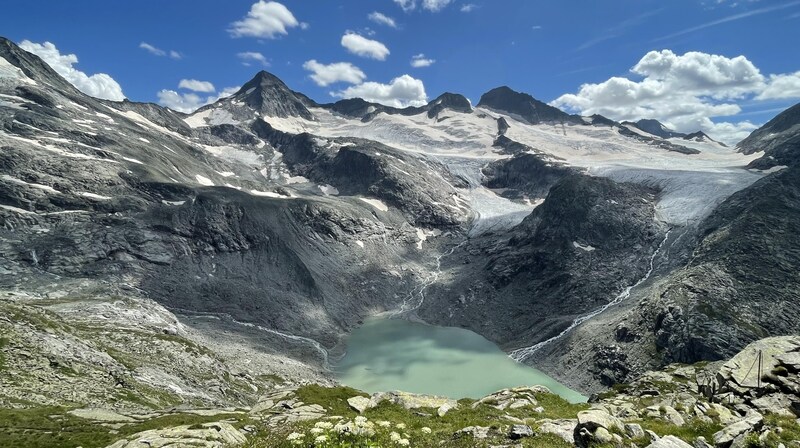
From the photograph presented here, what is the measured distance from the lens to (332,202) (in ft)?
621

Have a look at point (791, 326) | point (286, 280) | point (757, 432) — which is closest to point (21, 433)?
point (757, 432)

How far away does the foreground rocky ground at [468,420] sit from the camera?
1831 cm

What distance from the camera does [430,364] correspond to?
107 metres

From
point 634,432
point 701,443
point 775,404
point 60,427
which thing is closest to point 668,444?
point 701,443

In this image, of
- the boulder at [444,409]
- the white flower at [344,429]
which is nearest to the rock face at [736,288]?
the boulder at [444,409]

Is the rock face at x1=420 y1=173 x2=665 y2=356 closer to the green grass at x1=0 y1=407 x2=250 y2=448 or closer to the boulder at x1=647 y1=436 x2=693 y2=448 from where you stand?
the green grass at x1=0 y1=407 x2=250 y2=448

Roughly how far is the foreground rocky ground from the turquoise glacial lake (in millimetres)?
53011

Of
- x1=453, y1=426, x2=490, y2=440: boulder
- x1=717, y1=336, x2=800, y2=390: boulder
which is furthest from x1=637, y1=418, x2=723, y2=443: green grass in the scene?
x1=453, y1=426, x2=490, y2=440: boulder

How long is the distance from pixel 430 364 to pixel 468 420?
281 ft

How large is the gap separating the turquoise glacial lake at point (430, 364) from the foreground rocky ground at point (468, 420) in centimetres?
5301

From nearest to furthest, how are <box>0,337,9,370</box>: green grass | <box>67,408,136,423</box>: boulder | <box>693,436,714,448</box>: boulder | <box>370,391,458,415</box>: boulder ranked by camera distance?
<box>693,436,714,448</box>: boulder → <box>370,391,458,415</box>: boulder → <box>67,408,136,423</box>: boulder → <box>0,337,9,370</box>: green grass

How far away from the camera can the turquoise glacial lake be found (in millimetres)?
94250

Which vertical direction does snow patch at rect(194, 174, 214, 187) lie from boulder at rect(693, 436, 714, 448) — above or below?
above

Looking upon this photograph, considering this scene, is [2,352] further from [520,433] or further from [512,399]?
[520,433]
